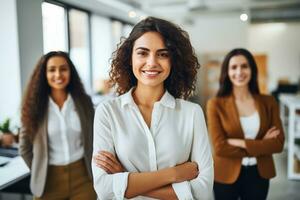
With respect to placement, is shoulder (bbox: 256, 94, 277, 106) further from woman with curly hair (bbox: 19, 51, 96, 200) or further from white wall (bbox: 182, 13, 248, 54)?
white wall (bbox: 182, 13, 248, 54)

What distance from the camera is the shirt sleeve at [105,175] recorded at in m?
1.06

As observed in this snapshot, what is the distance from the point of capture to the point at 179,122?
1178 millimetres

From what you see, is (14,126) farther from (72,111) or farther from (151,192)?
(151,192)

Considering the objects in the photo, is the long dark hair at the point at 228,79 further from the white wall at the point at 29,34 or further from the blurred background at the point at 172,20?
the white wall at the point at 29,34

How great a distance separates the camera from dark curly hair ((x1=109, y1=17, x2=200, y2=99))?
1145 mm

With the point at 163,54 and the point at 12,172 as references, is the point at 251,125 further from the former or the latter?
the point at 12,172

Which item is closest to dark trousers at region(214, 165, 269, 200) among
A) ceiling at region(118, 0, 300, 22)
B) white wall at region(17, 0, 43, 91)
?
white wall at region(17, 0, 43, 91)

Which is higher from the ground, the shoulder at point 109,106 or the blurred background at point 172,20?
the blurred background at point 172,20

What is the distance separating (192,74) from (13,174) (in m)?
1.34

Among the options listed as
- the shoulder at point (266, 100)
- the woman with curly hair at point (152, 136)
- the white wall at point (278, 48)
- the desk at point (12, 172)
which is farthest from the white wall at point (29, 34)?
the white wall at point (278, 48)

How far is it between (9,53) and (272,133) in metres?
1.75

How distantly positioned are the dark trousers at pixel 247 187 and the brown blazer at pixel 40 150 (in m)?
0.90

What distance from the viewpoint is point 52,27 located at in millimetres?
1620

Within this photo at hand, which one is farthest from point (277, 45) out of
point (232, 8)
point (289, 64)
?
point (232, 8)
